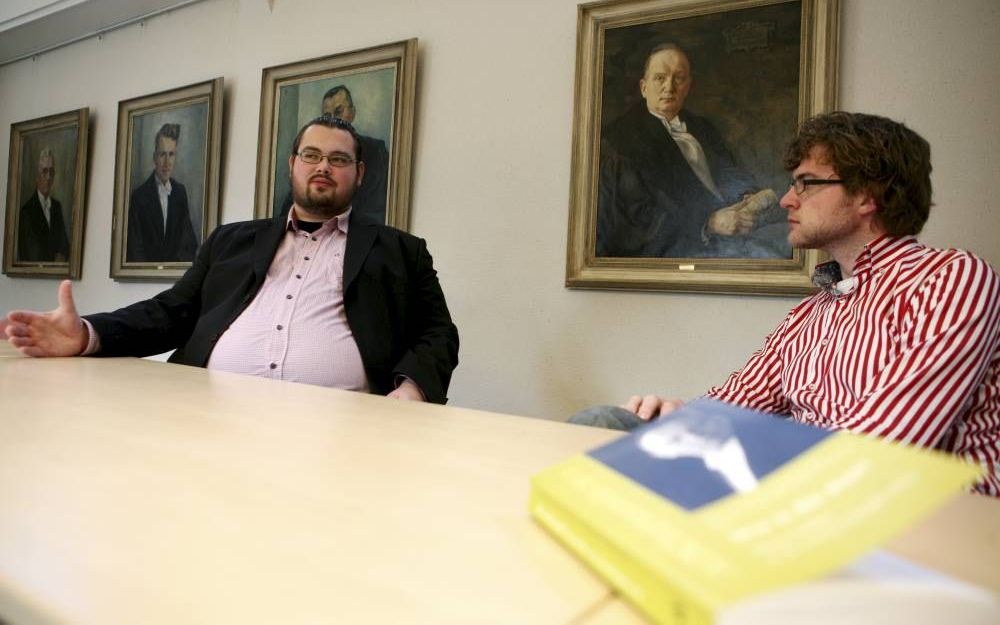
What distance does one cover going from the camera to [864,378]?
152 centimetres

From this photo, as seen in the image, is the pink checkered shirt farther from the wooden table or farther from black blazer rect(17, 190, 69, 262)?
black blazer rect(17, 190, 69, 262)

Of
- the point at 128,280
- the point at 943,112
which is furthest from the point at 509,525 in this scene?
the point at 128,280

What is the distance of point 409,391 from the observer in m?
2.10

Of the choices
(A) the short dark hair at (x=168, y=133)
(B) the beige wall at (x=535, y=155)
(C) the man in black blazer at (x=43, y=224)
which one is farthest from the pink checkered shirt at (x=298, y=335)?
(C) the man in black blazer at (x=43, y=224)

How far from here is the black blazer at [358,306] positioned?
2252 millimetres

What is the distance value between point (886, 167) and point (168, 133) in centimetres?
418

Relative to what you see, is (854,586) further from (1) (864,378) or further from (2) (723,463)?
(1) (864,378)

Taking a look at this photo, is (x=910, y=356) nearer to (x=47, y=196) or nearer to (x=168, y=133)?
(x=168, y=133)

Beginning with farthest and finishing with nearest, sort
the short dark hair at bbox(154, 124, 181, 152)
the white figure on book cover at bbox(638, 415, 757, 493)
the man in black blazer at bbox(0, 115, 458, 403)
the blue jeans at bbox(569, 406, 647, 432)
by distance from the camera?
the short dark hair at bbox(154, 124, 181, 152)
the man in black blazer at bbox(0, 115, 458, 403)
the blue jeans at bbox(569, 406, 647, 432)
the white figure on book cover at bbox(638, 415, 757, 493)

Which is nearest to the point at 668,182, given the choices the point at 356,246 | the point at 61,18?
the point at 356,246

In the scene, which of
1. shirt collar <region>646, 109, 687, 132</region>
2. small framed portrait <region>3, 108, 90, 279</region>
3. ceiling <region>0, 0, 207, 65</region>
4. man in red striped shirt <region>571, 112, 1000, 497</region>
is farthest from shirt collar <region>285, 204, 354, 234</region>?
small framed portrait <region>3, 108, 90, 279</region>

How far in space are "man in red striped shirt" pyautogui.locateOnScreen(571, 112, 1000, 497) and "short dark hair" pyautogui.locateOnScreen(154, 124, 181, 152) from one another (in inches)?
150

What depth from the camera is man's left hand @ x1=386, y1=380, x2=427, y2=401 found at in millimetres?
2068

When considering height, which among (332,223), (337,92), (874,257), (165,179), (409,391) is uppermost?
(337,92)
